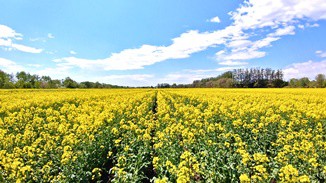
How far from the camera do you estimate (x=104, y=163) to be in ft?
27.4

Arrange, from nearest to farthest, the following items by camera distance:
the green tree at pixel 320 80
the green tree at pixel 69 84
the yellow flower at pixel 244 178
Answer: the yellow flower at pixel 244 178, the green tree at pixel 320 80, the green tree at pixel 69 84

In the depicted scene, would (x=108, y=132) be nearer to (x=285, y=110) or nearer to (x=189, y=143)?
(x=189, y=143)

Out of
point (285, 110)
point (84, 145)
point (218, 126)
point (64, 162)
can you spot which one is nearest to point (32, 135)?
point (84, 145)

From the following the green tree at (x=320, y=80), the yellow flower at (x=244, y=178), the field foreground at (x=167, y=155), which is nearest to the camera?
the yellow flower at (x=244, y=178)

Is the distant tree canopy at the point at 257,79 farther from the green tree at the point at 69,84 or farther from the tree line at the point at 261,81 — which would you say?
the green tree at the point at 69,84

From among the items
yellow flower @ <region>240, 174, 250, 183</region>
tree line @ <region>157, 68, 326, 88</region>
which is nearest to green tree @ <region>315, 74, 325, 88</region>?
tree line @ <region>157, 68, 326, 88</region>

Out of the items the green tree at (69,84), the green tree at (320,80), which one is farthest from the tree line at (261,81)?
the green tree at (69,84)

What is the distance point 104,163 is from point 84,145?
1001mm

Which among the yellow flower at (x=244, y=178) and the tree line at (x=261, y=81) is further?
the tree line at (x=261, y=81)

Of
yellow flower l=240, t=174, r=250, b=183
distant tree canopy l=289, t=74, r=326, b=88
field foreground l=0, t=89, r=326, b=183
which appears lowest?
field foreground l=0, t=89, r=326, b=183

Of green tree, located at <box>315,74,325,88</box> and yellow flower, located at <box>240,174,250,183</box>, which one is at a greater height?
green tree, located at <box>315,74,325,88</box>

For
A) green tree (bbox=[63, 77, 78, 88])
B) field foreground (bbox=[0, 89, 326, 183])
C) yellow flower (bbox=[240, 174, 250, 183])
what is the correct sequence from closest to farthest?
1. yellow flower (bbox=[240, 174, 250, 183])
2. field foreground (bbox=[0, 89, 326, 183])
3. green tree (bbox=[63, 77, 78, 88])

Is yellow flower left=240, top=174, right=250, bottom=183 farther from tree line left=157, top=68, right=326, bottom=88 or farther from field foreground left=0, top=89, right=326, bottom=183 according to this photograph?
tree line left=157, top=68, right=326, bottom=88

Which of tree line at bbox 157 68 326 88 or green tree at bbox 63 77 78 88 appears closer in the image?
tree line at bbox 157 68 326 88
